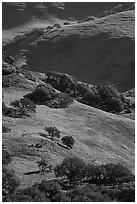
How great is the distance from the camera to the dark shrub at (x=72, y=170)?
82.8 ft

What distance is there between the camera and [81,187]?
22562 millimetres

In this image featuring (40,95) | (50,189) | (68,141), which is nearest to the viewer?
(50,189)

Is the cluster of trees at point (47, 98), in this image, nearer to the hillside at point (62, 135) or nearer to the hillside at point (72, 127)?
the hillside at point (72, 127)

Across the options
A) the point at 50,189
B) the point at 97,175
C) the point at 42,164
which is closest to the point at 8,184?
the point at 50,189

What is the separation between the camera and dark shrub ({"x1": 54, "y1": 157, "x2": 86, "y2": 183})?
994 inches

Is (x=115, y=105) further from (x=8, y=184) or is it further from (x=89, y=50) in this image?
(x=89, y=50)

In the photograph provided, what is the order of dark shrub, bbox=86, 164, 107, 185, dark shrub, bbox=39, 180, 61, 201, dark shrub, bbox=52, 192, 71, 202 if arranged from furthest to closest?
dark shrub, bbox=86, 164, 107, 185 → dark shrub, bbox=39, 180, 61, 201 → dark shrub, bbox=52, 192, 71, 202

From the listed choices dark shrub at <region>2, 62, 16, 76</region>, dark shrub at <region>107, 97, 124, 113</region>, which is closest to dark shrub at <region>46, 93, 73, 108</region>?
dark shrub at <region>2, 62, 16, 76</region>

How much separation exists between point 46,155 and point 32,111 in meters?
10.5

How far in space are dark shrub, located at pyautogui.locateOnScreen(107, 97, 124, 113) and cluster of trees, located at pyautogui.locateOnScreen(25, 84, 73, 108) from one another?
23.5 ft

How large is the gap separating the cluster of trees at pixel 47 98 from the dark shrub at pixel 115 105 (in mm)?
7167

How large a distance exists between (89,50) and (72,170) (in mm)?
77513

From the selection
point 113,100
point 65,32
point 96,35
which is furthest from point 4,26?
point 113,100

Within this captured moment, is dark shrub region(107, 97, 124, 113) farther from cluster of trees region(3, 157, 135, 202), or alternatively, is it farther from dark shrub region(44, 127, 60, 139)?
cluster of trees region(3, 157, 135, 202)
